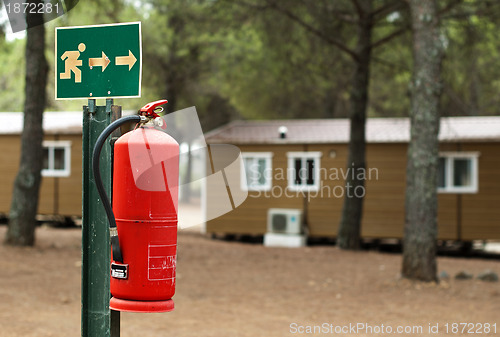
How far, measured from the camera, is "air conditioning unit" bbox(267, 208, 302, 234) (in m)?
16.7

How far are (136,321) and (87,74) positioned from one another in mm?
4473

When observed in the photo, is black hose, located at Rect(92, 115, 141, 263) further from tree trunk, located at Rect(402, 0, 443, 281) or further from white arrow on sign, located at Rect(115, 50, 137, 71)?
tree trunk, located at Rect(402, 0, 443, 281)

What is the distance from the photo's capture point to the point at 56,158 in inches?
778

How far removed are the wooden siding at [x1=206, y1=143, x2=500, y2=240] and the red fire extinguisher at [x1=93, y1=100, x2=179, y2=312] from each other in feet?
45.8

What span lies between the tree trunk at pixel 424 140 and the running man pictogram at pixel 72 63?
7.03 meters

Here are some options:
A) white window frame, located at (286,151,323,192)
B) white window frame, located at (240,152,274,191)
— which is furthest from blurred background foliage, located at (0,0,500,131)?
white window frame, located at (240,152,274,191)

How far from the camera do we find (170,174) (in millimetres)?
3328

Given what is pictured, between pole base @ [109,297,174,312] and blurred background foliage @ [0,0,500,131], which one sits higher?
blurred background foliage @ [0,0,500,131]

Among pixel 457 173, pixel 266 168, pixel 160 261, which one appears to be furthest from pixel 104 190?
pixel 457 173

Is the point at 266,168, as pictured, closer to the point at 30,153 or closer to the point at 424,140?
the point at 30,153

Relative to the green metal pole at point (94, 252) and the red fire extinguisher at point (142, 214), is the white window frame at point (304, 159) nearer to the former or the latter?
the green metal pole at point (94, 252)

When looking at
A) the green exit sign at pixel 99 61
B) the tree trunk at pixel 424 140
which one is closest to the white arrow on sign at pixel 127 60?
the green exit sign at pixel 99 61

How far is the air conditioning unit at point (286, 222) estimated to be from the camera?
1670 centimetres

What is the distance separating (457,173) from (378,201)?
84.7 inches
